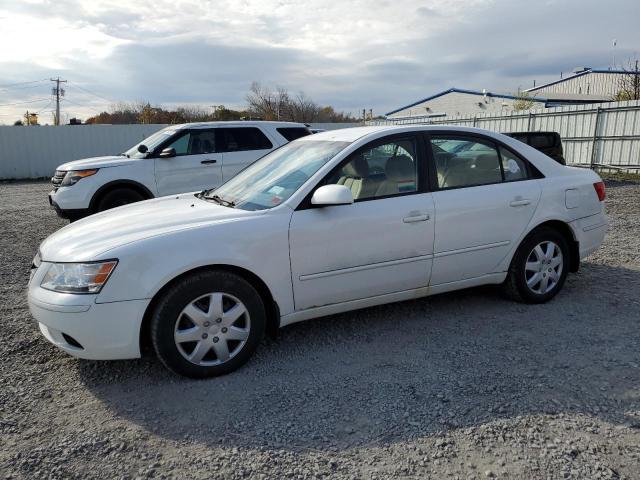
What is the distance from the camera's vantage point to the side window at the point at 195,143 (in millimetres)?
8328

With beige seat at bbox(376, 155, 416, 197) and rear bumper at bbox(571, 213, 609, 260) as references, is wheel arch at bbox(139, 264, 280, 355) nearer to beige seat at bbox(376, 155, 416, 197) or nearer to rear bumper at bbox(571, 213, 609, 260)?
beige seat at bbox(376, 155, 416, 197)

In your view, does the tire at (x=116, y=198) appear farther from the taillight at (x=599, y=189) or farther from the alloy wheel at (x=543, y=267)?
the taillight at (x=599, y=189)

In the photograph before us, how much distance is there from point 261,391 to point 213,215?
123 centimetres

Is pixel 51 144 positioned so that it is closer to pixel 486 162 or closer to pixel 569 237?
pixel 486 162

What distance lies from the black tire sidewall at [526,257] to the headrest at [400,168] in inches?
48.3

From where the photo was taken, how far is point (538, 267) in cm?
440

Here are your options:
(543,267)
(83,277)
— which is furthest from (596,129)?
(83,277)

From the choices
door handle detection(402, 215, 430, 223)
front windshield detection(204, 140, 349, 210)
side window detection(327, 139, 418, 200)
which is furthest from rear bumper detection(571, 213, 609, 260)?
front windshield detection(204, 140, 349, 210)

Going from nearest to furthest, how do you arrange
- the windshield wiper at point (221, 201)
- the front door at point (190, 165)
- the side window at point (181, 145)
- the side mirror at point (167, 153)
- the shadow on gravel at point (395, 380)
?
the shadow on gravel at point (395, 380) → the windshield wiper at point (221, 201) → the side mirror at point (167, 153) → the front door at point (190, 165) → the side window at point (181, 145)

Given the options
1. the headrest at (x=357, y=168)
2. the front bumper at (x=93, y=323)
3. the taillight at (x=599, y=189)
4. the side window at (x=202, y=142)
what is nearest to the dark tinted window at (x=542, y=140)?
the side window at (x=202, y=142)

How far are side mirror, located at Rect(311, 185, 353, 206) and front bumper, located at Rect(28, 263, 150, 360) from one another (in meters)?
1.27

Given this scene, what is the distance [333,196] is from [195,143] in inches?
223

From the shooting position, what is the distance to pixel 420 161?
13.1 ft

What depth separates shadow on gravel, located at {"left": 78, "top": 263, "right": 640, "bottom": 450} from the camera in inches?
110
